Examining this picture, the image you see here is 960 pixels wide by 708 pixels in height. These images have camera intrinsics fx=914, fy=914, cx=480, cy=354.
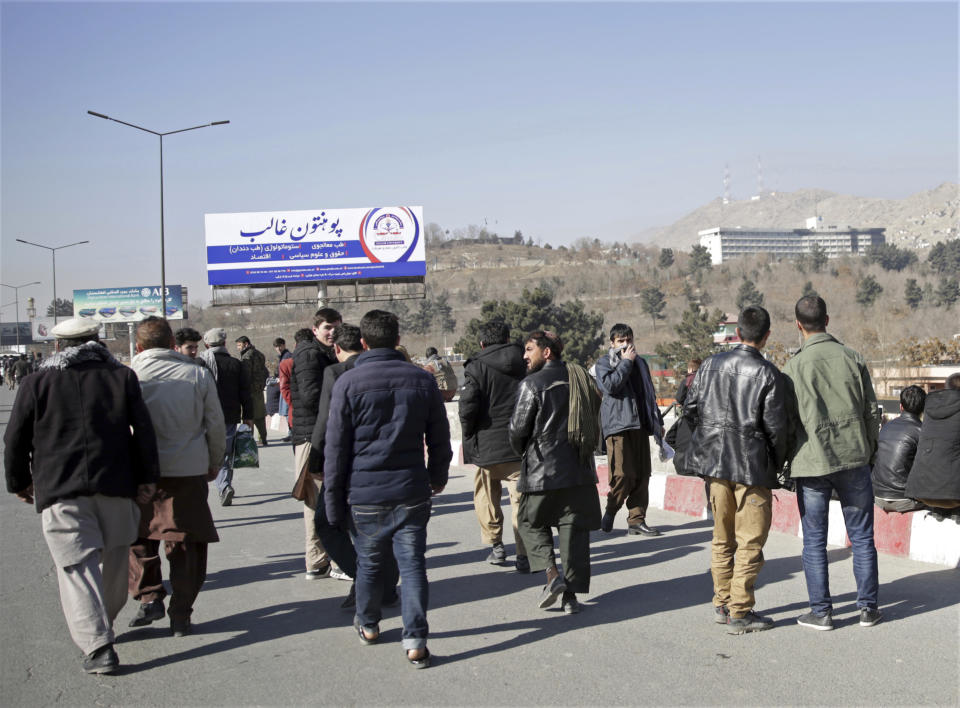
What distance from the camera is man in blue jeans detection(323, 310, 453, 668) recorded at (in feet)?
16.1

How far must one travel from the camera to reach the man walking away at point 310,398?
6.81m

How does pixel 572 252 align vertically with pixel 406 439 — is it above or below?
above

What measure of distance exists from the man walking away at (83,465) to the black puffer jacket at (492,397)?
2.57 m

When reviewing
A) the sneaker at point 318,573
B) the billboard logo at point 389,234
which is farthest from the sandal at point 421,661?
the billboard logo at point 389,234

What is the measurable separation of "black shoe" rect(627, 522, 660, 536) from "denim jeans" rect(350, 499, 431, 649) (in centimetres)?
370

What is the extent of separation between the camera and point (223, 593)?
649 cm

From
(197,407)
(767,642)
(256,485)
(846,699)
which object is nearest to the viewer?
(846,699)

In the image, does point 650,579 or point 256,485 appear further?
point 256,485

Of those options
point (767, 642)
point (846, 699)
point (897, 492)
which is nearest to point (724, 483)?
point (767, 642)

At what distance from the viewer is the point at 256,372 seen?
14523mm

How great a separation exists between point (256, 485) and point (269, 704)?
26.2ft

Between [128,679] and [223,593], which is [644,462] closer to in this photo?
[223,593]

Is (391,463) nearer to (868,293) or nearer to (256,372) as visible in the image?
(256,372)

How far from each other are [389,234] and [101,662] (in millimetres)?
36280
